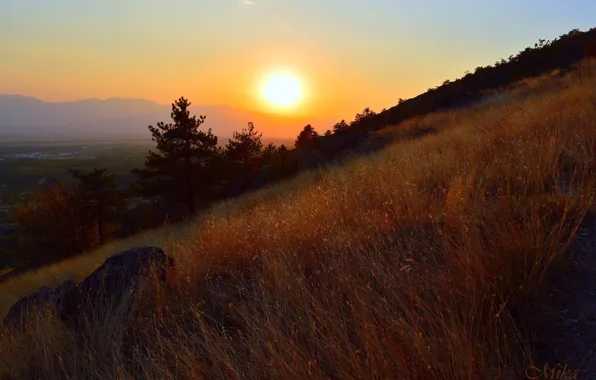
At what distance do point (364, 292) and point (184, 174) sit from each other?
772 inches

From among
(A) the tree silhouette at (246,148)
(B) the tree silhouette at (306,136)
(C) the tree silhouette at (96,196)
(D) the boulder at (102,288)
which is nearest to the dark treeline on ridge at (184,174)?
(C) the tree silhouette at (96,196)

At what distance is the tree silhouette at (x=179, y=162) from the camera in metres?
20.2

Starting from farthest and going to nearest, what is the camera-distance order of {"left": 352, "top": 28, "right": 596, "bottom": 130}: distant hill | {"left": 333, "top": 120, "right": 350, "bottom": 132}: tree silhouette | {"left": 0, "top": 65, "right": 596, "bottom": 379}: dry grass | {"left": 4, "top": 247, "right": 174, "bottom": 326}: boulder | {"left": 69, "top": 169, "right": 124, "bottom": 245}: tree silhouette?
{"left": 333, "top": 120, "right": 350, "bottom": 132}: tree silhouette
{"left": 69, "top": 169, "right": 124, "bottom": 245}: tree silhouette
{"left": 352, "top": 28, "right": 596, "bottom": 130}: distant hill
{"left": 4, "top": 247, "right": 174, "bottom": 326}: boulder
{"left": 0, "top": 65, "right": 596, "bottom": 379}: dry grass

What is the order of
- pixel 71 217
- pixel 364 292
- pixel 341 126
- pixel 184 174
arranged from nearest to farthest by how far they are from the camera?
1. pixel 364 292
2. pixel 184 174
3. pixel 71 217
4. pixel 341 126

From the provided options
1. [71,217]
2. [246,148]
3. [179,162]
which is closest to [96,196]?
[71,217]

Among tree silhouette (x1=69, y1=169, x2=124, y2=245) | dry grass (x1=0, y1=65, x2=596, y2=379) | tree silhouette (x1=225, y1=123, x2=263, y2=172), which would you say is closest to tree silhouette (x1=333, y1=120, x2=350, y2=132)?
tree silhouette (x1=225, y1=123, x2=263, y2=172)

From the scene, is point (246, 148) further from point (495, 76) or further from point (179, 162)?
point (495, 76)

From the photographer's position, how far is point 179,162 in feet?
67.4

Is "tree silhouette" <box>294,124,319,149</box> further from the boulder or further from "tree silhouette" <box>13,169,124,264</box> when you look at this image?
the boulder

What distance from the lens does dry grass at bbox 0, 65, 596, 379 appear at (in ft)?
5.28

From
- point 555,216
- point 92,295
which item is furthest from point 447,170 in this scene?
point 92,295

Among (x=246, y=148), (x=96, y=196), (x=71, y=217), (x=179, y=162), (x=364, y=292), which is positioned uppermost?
(x=246, y=148)

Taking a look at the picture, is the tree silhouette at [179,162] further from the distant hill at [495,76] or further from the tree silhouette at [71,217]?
the distant hill at [495,76]

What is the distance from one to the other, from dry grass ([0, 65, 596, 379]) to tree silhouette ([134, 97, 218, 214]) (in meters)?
16.9
